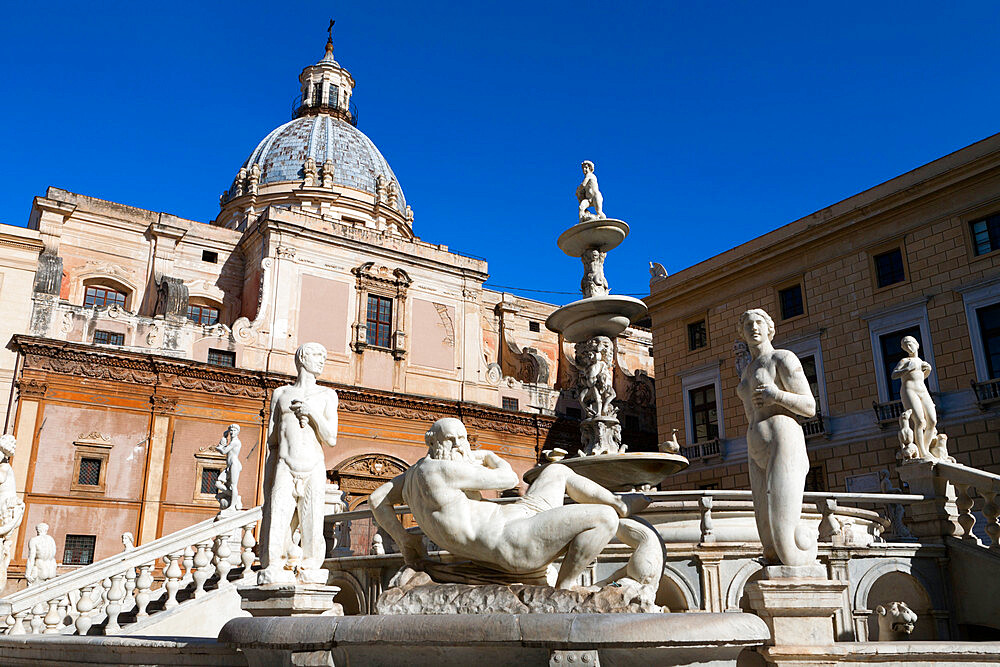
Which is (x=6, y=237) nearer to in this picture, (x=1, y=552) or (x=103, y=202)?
(x=103, y=202)

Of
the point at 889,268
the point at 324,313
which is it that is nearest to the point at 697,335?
the point at 889,268

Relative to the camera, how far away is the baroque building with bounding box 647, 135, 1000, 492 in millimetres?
20594

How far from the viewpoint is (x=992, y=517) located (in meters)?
9.80

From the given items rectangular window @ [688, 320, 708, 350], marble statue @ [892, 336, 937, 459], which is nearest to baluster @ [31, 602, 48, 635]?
marble statue @ [892, 336, 937, 459]

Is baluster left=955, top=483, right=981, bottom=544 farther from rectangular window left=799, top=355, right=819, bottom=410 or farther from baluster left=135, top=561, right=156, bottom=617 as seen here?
rectangular window left=799, top=355, right=819, bottom=410

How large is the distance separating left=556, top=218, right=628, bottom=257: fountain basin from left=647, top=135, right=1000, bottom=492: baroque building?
444 inches

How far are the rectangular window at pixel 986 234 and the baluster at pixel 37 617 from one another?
2151 centimetres

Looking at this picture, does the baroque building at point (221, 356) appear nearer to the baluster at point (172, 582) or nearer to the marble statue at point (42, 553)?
the marble statue at point (42, 553)

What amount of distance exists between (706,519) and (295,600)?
17.0 ft

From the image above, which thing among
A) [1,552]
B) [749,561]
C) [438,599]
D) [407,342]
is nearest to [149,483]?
[407,342]

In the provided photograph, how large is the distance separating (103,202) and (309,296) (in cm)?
803


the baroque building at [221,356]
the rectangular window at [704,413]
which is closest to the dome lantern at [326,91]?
the baroque building at [221,356]

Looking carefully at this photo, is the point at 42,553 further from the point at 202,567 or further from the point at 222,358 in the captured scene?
the point at 222,358

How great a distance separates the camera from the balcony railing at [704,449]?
2578 cm
